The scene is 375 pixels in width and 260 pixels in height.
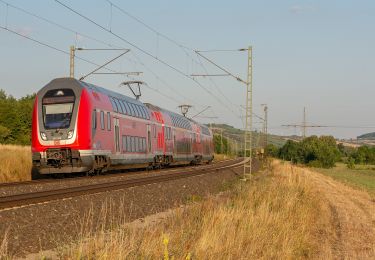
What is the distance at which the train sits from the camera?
66.7 feet

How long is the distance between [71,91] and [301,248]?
514 inches

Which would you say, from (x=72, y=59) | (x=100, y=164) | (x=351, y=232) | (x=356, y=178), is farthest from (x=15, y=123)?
(x=351, y=232)

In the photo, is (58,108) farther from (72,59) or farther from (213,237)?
(213,237)

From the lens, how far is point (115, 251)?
609 cm

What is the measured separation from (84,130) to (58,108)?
1535mm

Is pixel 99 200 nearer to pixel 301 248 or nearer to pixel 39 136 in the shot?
pixel 301 248

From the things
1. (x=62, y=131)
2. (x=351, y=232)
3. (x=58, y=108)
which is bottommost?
(x=351, y=232)

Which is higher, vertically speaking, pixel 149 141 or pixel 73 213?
pixel 149 141

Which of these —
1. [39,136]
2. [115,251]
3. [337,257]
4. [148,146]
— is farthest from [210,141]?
[115,251]

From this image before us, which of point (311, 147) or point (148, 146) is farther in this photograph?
point (311, 147)

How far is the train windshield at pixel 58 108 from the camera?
20.6 meters

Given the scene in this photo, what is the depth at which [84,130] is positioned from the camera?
66.9 feet

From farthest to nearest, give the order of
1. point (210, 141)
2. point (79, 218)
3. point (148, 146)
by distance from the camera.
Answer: point (210, 141) < point (148, 146) < point (79, 218)

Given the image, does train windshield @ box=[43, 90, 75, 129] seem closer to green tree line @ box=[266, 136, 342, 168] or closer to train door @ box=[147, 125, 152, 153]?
train door @ box=[147, 125, 152, 153]
